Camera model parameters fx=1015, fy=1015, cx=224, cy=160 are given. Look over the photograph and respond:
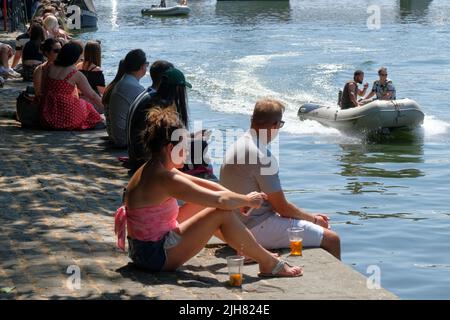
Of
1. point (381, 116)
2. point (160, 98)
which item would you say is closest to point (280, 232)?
point (160, 98)

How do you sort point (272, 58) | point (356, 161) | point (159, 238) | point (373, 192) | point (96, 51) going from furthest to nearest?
point (272, 58) < point (356, 161) < point (373, 192) < point (96, 51) < point (159, 238)

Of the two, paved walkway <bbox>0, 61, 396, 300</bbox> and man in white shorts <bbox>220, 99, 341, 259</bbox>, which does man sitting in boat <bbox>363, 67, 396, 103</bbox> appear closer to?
paved walkway <bbox>0, 61, 396, 300</bbox>

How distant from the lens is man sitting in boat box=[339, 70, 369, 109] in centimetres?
2169

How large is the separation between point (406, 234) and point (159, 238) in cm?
666

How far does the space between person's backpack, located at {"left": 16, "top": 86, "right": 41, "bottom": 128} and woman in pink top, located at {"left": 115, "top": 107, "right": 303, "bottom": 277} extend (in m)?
6.97

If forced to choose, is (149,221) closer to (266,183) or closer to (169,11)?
(266,183)

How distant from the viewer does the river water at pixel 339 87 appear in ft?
42.9

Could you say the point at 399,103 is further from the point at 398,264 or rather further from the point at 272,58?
the point at 272,58

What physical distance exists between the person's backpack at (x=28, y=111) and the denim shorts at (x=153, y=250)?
701 centimetres

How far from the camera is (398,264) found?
1184 centimetres

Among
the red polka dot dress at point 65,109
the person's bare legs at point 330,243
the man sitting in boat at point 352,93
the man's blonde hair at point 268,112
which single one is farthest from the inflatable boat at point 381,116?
the man's blonde hair at point 268,112
